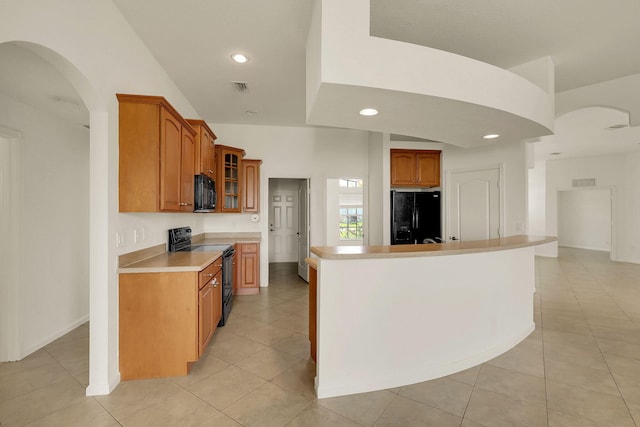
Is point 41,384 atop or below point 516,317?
below

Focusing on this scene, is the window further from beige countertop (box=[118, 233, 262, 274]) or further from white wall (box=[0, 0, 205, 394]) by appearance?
white wall (box=[0, 0, 205, 394])

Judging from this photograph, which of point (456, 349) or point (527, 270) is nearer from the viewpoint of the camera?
point (456, 349)

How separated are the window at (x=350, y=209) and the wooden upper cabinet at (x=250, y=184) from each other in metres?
4.33

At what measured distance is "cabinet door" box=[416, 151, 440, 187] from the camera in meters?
4.87

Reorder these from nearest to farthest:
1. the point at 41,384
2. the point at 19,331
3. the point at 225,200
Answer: the point at 41,384 < the point at 19,331 < the point at 225,200

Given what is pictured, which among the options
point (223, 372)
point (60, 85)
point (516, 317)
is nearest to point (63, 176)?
point (60, 85)

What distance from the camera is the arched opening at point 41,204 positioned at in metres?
2.32

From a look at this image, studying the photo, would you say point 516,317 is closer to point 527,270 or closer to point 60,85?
point 527,270

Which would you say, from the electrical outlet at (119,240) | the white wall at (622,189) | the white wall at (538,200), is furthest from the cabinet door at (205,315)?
the white wall at (622,189)

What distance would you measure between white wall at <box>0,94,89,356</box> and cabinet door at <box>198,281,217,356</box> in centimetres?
166

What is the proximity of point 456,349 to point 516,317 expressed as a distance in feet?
3.22

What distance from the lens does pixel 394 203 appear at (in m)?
4.77

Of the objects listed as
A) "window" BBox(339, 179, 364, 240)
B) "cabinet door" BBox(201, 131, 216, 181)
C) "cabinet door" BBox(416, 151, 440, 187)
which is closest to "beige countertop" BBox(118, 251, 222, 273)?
"cabinet door" BBox(201, 131, 216, 181)

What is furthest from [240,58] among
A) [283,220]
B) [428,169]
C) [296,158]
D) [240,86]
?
[283,220]
